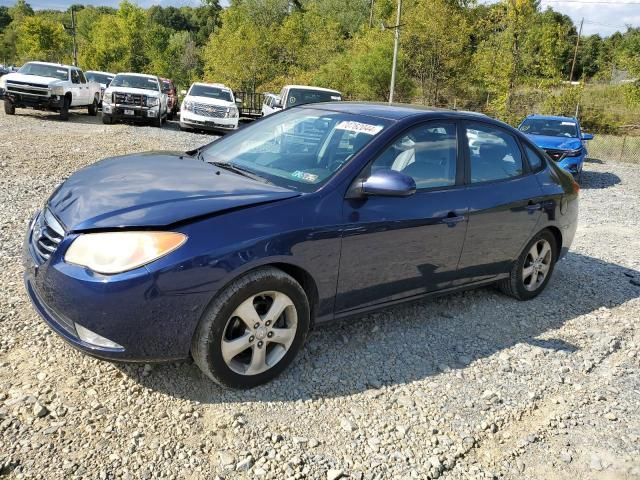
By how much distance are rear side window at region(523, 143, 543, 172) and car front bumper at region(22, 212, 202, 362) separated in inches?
135

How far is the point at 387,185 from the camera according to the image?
3.34 meters

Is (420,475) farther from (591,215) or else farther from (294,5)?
(294,5)

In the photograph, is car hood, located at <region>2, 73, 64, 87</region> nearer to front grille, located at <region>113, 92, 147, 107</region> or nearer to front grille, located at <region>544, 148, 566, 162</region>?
front grille, located at <region>113, 92, 147, 107</region>

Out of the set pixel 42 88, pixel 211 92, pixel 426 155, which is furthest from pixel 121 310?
pixel 211 92

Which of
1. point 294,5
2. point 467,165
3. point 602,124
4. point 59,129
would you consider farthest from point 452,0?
point 294,5

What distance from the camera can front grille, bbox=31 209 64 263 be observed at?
2939 millimetres

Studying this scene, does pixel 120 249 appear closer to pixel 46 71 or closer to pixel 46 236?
pixel 46 236

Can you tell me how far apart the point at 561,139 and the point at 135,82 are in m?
13.4

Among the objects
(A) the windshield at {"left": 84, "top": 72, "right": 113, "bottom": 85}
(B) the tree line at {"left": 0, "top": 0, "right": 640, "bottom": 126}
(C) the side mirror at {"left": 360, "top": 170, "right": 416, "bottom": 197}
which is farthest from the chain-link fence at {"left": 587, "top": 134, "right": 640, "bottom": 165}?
(A) the windshield at {"left": 84, "top": 72, "right": 113, "bottom": 85}

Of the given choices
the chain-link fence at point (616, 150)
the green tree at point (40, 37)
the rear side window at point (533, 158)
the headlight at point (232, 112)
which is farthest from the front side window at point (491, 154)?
the green tree at point (40, 37)

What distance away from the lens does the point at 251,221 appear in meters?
3.00

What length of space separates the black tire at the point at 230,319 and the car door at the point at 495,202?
5.58ft

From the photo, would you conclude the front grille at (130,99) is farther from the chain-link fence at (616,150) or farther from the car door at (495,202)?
the chain-link fence at (616,150)

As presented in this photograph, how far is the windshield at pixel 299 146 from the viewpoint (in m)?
3.56
